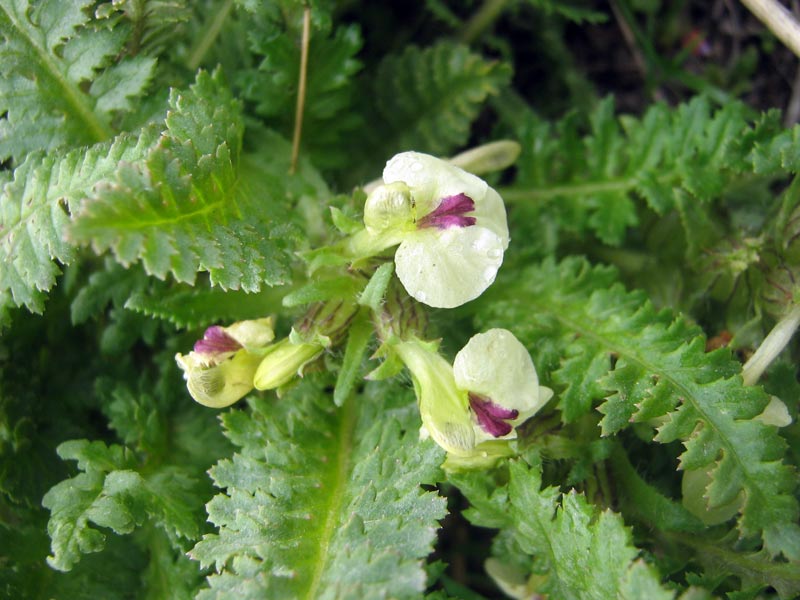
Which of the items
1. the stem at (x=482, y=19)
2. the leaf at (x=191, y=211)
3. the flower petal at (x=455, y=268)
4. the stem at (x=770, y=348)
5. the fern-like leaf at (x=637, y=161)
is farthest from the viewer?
the stem at (x=482, y=19)

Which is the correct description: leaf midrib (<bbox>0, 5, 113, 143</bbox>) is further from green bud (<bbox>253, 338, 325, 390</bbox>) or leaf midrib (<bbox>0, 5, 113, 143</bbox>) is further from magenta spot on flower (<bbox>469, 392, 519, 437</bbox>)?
magenta spot on flower (<bbox>469, 392, 519, 437</bbox>)

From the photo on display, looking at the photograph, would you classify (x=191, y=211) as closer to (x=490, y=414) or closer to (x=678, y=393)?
(x=490, y=414)

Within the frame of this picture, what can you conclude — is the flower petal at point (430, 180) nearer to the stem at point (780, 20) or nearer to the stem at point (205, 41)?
the stem at point (205, 41)

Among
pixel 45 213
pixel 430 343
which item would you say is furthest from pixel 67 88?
pixel 430 343

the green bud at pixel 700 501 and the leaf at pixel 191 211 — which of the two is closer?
the leaf at pixel 191 211

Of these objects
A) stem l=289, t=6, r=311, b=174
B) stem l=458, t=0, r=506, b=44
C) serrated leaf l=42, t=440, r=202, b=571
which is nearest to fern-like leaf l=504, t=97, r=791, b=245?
stem l=458, t=0, r=506, b=44

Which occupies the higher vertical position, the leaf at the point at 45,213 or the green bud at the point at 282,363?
the leaf at the point at 45,213

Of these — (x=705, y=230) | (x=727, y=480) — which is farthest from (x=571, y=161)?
(x=727, y=480)

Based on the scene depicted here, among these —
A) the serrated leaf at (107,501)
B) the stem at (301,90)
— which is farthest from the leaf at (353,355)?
the stem at (301,90)
